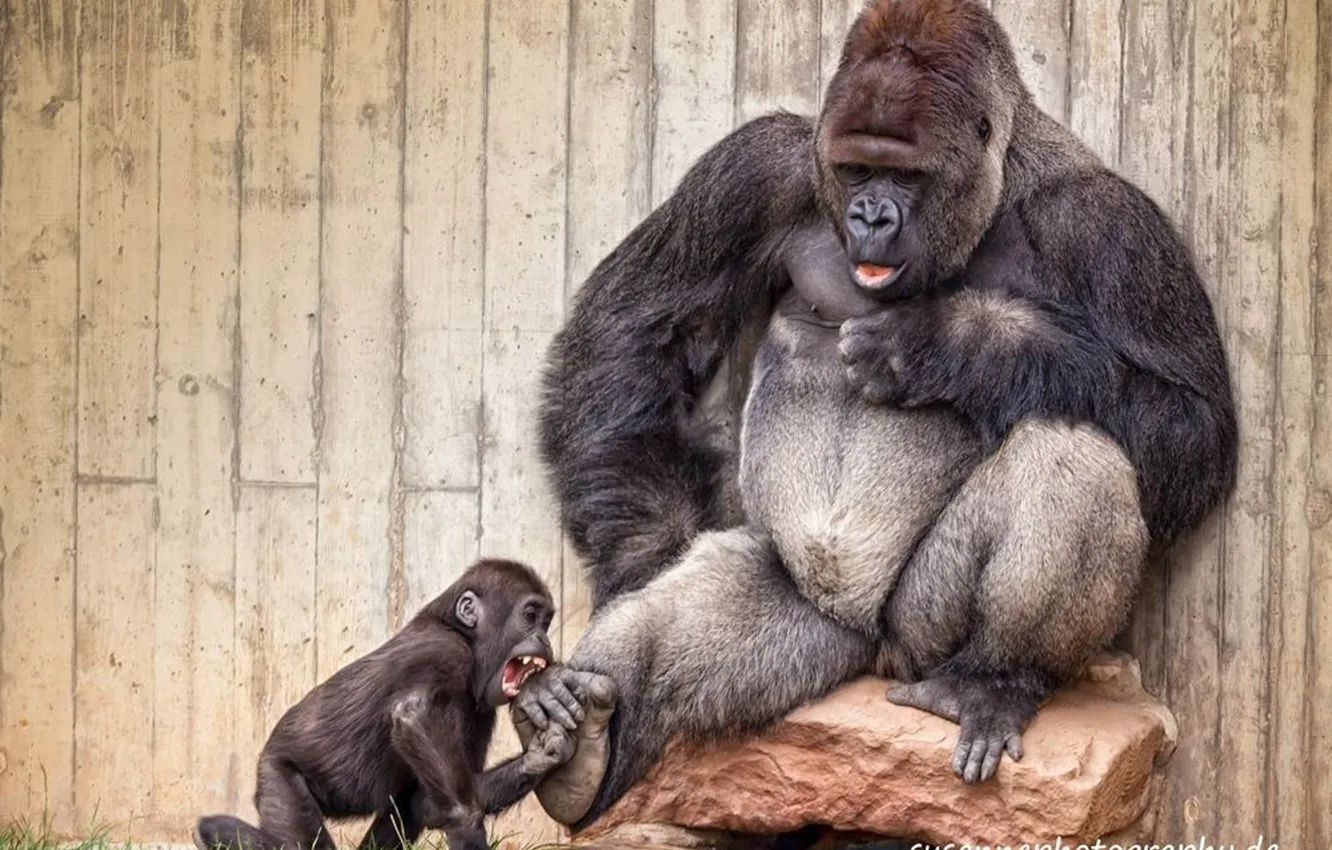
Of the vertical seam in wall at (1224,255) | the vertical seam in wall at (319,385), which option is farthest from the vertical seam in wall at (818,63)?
the vertical seam in wall at (319,385)

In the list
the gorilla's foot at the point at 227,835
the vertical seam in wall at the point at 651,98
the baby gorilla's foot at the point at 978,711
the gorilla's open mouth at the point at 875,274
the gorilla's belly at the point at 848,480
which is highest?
the vertical seam in wall at the point at 651,98

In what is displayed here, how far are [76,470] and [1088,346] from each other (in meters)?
2.45

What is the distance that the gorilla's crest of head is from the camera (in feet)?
14.7

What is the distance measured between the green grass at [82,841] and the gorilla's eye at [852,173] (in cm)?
158

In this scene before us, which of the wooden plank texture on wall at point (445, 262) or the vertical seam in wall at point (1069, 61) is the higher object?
the vertical seam in wall at point (1069, 61)

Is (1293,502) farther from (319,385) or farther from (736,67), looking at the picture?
(319,385)

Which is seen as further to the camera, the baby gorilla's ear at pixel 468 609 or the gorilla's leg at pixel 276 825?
the baby gorilla's ear at pixel 468 609

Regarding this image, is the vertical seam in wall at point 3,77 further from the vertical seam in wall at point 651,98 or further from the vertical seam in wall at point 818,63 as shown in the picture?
the vertical seam in wall at point 818,63

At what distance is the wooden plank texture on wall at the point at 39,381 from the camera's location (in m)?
5.09

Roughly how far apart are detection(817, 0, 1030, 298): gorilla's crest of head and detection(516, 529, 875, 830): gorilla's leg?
776 mm

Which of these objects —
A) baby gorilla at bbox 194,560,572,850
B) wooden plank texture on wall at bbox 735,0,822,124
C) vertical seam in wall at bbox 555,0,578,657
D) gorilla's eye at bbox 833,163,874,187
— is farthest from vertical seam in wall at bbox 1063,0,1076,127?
baby gorilla at bbox 194,560,572,850

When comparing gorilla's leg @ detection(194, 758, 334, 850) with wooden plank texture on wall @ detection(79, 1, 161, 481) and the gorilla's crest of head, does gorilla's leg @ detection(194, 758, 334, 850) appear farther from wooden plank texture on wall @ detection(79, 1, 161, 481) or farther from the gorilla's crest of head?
the gorilla's crest of head

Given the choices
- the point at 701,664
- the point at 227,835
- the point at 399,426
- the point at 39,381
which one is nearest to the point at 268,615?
the point at 399,426

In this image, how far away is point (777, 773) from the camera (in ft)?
15.1
